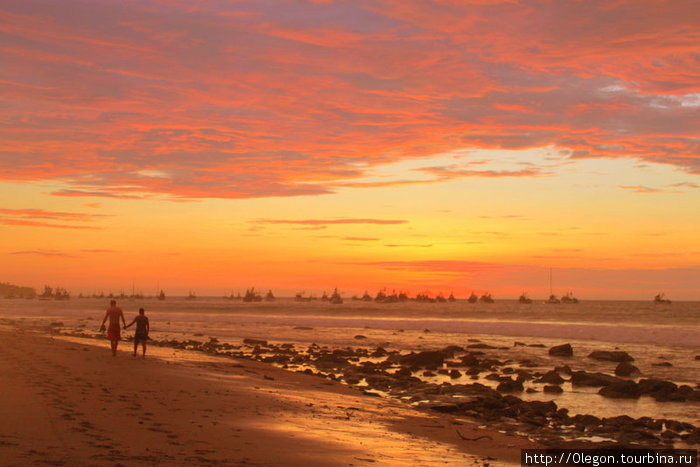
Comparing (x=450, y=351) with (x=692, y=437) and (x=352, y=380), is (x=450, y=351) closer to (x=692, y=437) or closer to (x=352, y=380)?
(x=352, y=380)

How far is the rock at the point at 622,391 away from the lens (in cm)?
1980

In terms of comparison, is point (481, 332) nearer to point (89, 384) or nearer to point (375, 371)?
point (375, 371)

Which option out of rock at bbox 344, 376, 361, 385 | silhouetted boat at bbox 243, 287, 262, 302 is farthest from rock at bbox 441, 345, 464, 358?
silhouetted boat at bbox 243, 287, 262, 302

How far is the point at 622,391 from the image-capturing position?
20.0 meters

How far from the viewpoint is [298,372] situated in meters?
24.7

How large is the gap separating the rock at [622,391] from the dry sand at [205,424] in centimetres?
753

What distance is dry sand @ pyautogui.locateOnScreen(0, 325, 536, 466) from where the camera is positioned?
8.95 m

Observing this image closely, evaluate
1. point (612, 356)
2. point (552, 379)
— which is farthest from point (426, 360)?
point (612, 356)

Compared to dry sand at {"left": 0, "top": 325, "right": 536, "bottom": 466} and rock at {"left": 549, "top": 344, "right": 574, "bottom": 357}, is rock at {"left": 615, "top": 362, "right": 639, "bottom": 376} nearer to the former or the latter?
rock at {"left": 549, "top": 344, "right": 574, "bottom": 357}

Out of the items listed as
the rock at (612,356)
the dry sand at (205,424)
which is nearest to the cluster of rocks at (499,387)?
the rock at (612,356)

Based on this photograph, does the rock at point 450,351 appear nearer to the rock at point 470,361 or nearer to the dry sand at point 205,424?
the rock at point 470,361

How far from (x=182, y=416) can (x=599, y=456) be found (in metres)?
8.05

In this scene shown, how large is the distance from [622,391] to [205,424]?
14379mm

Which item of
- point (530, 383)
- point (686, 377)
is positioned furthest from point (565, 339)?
point (530, 383)
